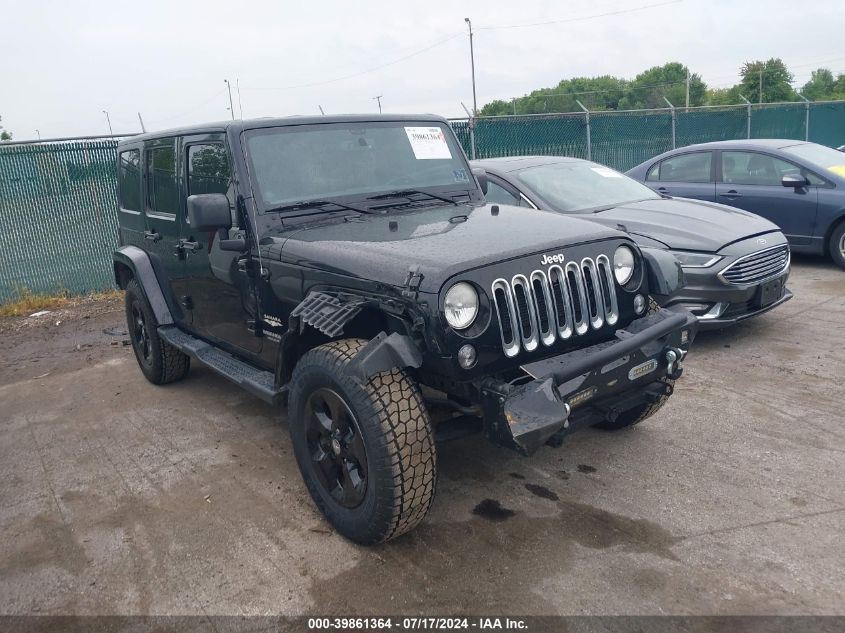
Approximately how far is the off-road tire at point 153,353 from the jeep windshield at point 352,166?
6.62 feet

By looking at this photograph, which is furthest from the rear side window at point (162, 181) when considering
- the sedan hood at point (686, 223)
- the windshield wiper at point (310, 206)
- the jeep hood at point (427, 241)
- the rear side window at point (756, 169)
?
the rear side window at point (756, 169)

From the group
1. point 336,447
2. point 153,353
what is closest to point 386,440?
point 336,447

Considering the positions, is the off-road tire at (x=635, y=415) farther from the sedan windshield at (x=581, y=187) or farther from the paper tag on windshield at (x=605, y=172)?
the paper tag on windshield at (x=605, y=172)

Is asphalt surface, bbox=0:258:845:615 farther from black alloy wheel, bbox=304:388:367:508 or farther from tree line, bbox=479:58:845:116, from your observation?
tree line, bbox=479:58:845:116

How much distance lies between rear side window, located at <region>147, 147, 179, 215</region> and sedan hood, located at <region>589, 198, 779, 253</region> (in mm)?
3495

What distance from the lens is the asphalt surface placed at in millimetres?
2936

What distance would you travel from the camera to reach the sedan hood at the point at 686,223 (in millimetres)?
5844

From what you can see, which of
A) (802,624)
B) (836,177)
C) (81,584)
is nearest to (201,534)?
(81,584)

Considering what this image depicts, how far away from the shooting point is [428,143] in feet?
15.0

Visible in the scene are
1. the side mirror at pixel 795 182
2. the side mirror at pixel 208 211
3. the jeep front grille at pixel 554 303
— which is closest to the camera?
the jeep front grille at pixel 554 303

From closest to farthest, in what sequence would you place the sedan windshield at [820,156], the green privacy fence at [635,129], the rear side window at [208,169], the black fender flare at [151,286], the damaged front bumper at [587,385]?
the damaged front bumper at [587,385] → the rear side window at [208,169] → the black fender flare at [151,286] → the sedan windshield at [820,156] → the green privacy fence at [635,129]

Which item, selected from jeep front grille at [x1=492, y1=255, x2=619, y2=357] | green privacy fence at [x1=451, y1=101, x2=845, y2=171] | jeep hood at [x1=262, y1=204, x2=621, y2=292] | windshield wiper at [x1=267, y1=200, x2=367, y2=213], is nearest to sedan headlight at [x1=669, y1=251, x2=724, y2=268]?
jeep hood at [x1=262, y1=204, x2=621, y2=292]

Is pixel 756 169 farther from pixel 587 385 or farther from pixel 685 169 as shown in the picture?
pixel 587 385

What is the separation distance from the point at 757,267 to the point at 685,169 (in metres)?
3.54
